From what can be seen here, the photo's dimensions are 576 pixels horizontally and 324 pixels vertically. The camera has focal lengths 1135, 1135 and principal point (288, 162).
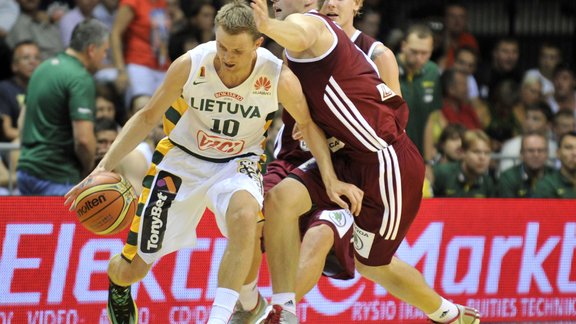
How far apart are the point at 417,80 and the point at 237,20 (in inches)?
175

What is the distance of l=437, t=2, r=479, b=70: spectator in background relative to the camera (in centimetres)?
1186

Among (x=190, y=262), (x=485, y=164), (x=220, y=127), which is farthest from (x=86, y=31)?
(x=485, y=164)

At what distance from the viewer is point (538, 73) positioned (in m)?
12.5

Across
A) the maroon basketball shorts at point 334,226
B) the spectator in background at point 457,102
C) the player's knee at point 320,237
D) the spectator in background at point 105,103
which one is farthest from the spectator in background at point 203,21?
the player's knee at point 320,237

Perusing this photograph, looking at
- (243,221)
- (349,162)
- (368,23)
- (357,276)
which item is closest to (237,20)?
(243,221)

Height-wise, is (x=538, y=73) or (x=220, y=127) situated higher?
(x=220, y=127)

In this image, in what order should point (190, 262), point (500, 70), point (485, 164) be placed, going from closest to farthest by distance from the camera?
point (190, 262)
point (485, 164)
point (500, 70)

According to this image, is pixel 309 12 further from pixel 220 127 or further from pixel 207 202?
pixel 207 202

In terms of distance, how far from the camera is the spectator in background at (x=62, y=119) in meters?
8.54

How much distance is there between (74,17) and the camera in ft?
34.1

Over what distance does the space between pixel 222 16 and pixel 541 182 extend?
15.7ft

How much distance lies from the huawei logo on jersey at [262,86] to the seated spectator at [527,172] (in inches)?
167

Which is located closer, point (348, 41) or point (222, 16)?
point (222, 16)

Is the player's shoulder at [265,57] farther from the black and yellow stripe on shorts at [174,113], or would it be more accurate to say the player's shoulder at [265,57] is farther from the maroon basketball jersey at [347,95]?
the black and yellow stripe on shorts at [174,113]
